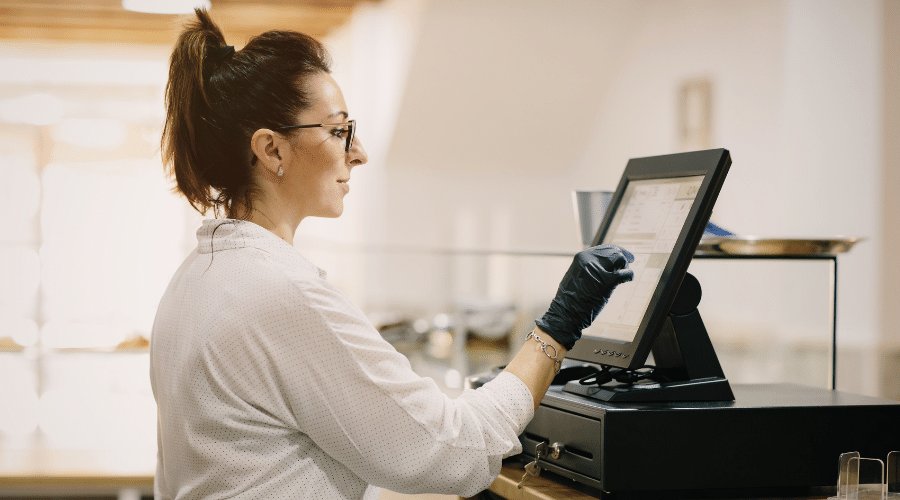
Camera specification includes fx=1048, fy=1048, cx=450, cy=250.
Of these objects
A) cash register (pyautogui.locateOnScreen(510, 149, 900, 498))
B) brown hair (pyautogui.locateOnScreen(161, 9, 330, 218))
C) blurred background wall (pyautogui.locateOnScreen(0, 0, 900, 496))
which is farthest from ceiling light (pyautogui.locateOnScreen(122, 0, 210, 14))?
cash register (pyautogui.locateOnScreen(510, 149, 900, 498))

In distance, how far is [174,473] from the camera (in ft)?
4.09

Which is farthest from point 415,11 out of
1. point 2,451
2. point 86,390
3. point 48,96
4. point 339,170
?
point 339,170

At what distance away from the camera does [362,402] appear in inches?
45.6

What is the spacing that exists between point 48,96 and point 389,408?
6.28 meters

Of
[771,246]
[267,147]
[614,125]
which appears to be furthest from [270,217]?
[614,125]

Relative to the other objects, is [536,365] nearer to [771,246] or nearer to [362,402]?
[362,402]

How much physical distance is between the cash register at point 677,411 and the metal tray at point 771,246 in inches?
10.8

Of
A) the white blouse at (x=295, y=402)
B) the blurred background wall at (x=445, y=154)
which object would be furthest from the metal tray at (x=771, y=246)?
the blurred background wall at (x=445, y=154)

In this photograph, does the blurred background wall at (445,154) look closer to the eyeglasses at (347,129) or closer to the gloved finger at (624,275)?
the gloved finger at (624,275)

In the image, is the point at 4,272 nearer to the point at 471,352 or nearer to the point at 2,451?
the point at 471,352

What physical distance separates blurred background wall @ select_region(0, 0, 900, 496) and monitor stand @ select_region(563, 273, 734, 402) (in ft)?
11.8

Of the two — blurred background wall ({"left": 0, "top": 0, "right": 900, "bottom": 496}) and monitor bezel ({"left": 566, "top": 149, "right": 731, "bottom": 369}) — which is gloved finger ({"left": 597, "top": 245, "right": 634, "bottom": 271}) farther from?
blurred background wall ({"left": 0, "top": 0, "right": 900, "bottom": 496})

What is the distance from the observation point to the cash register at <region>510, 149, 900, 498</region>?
4.13 ft

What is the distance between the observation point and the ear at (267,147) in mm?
1276
